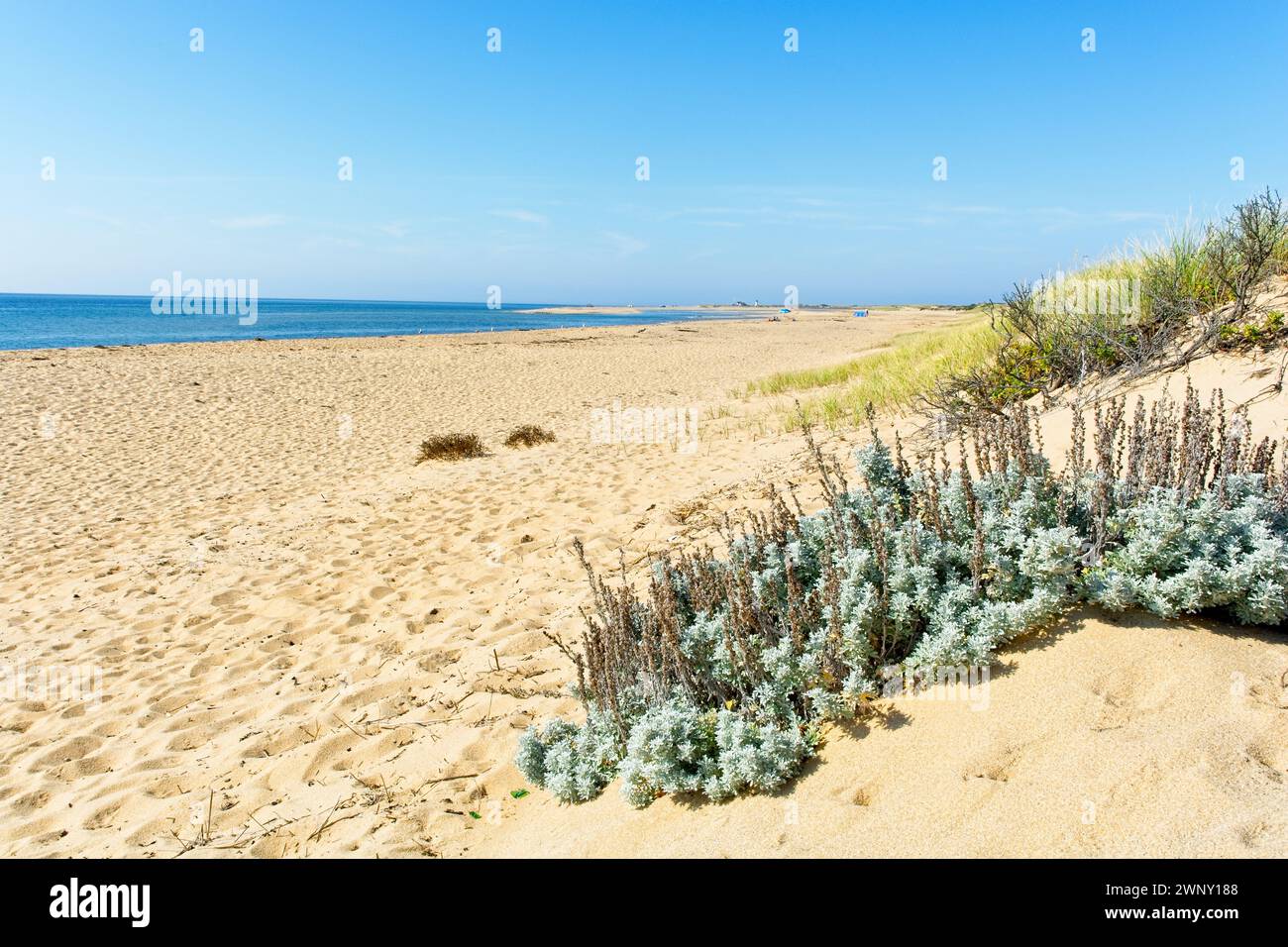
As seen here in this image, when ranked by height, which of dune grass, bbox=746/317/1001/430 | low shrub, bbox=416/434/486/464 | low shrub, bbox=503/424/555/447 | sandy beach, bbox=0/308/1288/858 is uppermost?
dune grass, bbox=746/317/1001/430

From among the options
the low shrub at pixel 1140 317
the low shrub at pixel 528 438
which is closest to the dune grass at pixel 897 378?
the low shrub at pixel 1140 317

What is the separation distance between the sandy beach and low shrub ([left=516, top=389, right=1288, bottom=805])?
0.47 ft

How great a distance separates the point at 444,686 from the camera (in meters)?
4.35

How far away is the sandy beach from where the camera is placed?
7.60ft

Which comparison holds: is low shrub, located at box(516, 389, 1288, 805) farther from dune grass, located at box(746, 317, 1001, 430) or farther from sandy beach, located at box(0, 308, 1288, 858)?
dune grass, located at box(746, 317, 1001, 430)

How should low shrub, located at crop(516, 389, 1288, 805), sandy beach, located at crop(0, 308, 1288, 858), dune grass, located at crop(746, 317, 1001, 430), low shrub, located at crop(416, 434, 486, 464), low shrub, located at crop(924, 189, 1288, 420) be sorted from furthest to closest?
low shrub, located at crop(416, 434, 486, 464) < dune grass, located at crop(746, 317, 1001, 430) < low shrub, located at crop(924, 189, 1288, 420) < low shrub, located at crop(516, 389, 1288, 805) < sandy beach, located at crop(0, 308, 1288, 858)

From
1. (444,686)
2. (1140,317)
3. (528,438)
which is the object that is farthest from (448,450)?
(1140,317)

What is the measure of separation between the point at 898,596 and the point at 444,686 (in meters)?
2.73

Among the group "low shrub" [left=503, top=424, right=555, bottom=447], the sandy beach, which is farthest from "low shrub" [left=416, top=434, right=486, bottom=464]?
"low shrub" [left=503, top=424, right=555, bottom=447]

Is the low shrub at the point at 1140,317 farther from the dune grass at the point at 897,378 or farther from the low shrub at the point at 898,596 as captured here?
the low shrub at the point at 898,596

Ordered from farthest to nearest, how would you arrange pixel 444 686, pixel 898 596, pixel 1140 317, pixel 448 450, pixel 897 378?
pixel 897 378
pixel 448 450
pixel 1140 317
pixel 444 686
pixel 898 596

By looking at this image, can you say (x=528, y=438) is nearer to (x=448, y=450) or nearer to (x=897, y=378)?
(x=448, y=450)
